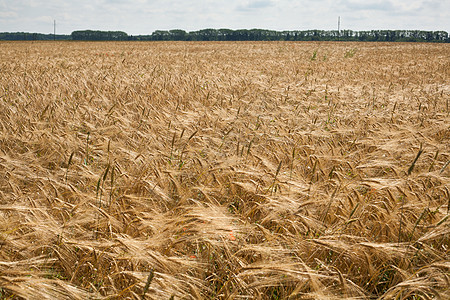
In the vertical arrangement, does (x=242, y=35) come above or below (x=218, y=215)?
above

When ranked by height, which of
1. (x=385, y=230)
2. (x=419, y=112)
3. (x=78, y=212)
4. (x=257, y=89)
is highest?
(x=257, y=89)

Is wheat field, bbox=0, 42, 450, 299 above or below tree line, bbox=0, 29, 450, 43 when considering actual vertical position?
below

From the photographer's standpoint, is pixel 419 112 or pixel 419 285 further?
A: pixel 419 112

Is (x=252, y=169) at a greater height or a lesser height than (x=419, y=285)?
greater

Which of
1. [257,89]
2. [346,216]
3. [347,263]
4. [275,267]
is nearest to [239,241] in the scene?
[275,267]

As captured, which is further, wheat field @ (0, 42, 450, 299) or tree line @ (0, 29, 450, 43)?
tree line @ (0, 29, 450, 43)

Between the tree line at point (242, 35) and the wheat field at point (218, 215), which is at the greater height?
the tree line at point (242, 35)

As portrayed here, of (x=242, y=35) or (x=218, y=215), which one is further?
(x=242, y=35)

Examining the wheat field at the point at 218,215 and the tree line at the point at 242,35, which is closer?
the wheat field at the point at 218,215

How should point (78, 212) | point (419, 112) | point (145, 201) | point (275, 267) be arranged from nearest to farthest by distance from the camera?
point (275, 267) < point (78, 212) < point (145, 201) < point (419, 112)

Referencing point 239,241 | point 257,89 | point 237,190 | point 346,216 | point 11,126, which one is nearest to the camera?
point 239,241

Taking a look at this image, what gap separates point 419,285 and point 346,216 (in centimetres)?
59

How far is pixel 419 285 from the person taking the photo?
122 cm

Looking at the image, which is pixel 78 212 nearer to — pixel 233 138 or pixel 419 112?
pixel 233 138
